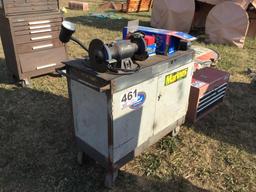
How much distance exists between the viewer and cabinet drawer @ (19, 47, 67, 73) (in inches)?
183

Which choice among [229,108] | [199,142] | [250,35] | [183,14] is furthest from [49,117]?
[250,35]

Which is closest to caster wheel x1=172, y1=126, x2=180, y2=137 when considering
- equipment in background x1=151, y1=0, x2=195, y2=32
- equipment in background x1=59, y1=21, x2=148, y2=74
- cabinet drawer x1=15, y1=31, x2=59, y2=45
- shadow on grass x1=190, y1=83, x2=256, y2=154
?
shadow on grass x1=190, y1=83, x2=256, y2=154

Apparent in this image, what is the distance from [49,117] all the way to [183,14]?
580 cm

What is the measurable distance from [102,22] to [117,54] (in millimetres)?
7883

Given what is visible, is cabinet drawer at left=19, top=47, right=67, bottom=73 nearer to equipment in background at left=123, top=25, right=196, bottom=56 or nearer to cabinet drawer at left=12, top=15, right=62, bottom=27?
cabinet drawer at left=12, top=15, right=62, bottom=27

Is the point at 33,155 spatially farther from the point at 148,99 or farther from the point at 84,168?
the point at 148,99

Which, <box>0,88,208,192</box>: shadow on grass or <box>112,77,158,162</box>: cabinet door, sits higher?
<box>112,77,158,162</box>: cabinet door

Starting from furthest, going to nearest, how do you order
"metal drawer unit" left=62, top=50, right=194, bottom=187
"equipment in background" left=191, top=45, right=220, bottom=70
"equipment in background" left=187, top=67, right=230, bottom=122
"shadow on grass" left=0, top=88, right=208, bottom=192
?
1. "equipment in background" left=191, top=45, right=220, bottom=70
2. "equipment in background" left=187, top=67, right=230, bottom=122
3. "shadow on grass" left=0, top=88, right=208, bottom=192
4. "metal drawer unit" left=62, top=50, right=194, bottom=187

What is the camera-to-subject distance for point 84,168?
9.82 ft

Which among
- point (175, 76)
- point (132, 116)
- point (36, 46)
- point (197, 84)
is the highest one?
point (175, 76)

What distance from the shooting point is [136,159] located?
3.15 metres

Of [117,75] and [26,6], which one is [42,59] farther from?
[117,75]

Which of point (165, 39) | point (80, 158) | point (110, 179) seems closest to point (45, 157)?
point (80, 158)

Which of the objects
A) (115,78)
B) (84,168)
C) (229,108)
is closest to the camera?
(115,78)
